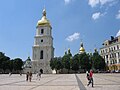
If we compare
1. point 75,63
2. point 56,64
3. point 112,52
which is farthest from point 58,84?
point 112,52

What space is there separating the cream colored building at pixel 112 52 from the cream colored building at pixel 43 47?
27275 millimetres

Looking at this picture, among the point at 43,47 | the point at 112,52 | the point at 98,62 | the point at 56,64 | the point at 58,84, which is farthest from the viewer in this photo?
the point at 43,47

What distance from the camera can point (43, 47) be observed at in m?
105

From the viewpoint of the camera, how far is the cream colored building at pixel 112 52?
92.3 meters

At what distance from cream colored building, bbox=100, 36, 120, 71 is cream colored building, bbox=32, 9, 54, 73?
27.3 m

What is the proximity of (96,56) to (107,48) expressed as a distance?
1427cm

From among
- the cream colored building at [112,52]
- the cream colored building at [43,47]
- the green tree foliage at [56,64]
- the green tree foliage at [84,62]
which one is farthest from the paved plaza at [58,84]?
the cream colored building at [43,47]

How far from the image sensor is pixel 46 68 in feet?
328

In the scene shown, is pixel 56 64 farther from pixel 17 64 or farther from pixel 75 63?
pixel 17 64

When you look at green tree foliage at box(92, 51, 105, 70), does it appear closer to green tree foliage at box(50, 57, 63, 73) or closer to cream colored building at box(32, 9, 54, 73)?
green tree foliage at box(50, 57, 63, 73)

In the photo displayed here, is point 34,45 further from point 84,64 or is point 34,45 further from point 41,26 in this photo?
point 84,64

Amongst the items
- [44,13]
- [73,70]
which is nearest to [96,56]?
[73,70]

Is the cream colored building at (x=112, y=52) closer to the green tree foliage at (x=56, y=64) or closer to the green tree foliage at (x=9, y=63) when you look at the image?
the green tree foliage at (x=56, y=64)

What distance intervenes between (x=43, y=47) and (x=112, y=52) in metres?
33.9
